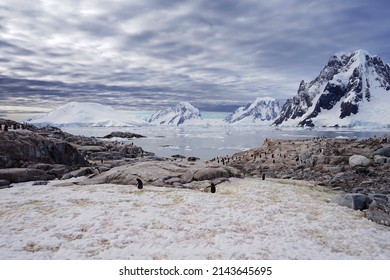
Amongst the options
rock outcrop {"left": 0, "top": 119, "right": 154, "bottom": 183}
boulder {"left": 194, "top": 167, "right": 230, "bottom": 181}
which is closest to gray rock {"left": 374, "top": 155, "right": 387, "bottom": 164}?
boulder {"left": 194, "top": 167, "right": 230, "bottom": 181}

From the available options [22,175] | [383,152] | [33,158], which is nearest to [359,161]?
[383,152]

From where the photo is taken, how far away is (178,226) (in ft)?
37.5

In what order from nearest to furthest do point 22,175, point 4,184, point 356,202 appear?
1. point 356,202
2. point 4,184
3. point 22,175

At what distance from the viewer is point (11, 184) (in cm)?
1883

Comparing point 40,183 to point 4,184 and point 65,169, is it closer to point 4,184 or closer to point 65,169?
point 4,184

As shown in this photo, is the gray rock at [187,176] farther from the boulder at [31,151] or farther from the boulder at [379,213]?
the boulder at [31,151]

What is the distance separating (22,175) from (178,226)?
13.4 m

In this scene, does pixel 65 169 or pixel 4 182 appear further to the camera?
pixel 65 169

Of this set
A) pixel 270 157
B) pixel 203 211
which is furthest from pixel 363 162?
pixel 203 211

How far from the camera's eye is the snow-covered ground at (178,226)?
9305 mm

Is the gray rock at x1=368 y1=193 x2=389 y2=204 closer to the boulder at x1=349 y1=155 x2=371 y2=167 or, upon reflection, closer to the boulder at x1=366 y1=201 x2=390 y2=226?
the boulder at x1=366 y1=201 x2=390 y2=226

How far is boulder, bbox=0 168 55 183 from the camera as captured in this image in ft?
63.8

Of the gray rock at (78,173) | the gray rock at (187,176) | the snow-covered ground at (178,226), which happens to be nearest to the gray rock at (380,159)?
the snow-covered ground at (178,226)
